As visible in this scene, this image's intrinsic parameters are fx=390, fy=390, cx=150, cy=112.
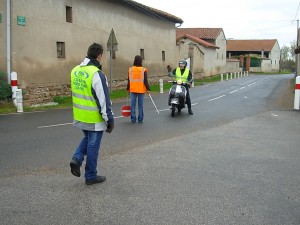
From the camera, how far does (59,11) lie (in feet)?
59.1

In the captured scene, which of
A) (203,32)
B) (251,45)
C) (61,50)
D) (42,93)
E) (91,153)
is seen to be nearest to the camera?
(91,153)

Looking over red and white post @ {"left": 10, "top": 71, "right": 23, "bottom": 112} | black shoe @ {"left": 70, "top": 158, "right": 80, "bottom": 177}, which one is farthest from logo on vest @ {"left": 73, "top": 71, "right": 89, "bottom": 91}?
red and white post @ {"left": 10, "top": 71, "right": 23, "bottom": 112}

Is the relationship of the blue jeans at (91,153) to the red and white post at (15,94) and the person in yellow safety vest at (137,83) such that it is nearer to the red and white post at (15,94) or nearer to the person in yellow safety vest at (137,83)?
the person in yellow safety vest at (137,83)

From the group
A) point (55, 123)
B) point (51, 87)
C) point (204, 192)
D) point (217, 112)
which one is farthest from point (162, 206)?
point (51, 87)

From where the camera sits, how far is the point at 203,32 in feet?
203

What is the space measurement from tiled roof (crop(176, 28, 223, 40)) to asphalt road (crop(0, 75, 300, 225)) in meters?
51.6

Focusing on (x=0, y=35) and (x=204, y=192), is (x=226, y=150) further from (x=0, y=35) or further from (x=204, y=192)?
(x=0, y=35)

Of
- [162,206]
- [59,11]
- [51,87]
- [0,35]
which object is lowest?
[162,206]

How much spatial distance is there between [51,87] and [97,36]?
515 centimetres

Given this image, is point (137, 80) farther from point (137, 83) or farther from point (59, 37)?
point (59, 37)

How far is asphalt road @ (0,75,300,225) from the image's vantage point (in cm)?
429

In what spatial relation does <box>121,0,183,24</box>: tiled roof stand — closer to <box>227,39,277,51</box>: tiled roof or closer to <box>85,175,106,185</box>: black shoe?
<box>85,175,106,185</box>: black shoe

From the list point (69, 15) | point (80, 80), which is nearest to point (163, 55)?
point (69, 15)

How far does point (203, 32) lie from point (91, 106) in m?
58.9
